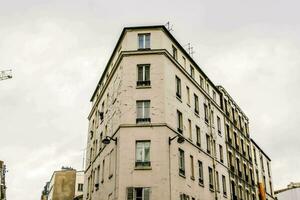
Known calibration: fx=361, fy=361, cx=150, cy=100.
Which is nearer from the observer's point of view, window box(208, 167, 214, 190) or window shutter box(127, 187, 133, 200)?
window shutter box(127, 187, 133, 200)

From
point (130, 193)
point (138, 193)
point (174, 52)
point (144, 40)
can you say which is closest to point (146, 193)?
point (138, 193)

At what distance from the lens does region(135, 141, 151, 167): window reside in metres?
24.7

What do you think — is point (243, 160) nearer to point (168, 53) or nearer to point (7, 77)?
point (168, 53)

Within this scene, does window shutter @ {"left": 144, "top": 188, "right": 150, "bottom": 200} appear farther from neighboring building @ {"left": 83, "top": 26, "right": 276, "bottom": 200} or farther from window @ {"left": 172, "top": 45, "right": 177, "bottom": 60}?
window @ {"left": 172, "top": 45, "right": 177, "bottom": 60}

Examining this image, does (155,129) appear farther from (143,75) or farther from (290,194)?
(290,194)

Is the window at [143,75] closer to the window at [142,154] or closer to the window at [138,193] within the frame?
the window at [142,154]

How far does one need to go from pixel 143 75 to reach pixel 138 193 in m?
9.01

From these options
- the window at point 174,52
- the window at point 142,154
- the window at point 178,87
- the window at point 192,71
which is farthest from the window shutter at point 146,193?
the window at point 192,71

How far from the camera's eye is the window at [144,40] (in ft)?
94.9

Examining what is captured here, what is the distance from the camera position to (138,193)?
78.5 feet

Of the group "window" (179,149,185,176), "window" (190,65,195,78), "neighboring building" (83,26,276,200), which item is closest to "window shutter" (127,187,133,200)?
"neighboring building" (83,26,276,200)

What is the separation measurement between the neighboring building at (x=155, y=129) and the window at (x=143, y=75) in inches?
3.0

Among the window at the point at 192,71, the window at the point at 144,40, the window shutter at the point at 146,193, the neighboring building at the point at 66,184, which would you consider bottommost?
the window shutter at the point at 146,193

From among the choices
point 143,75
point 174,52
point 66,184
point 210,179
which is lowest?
point 210,179
